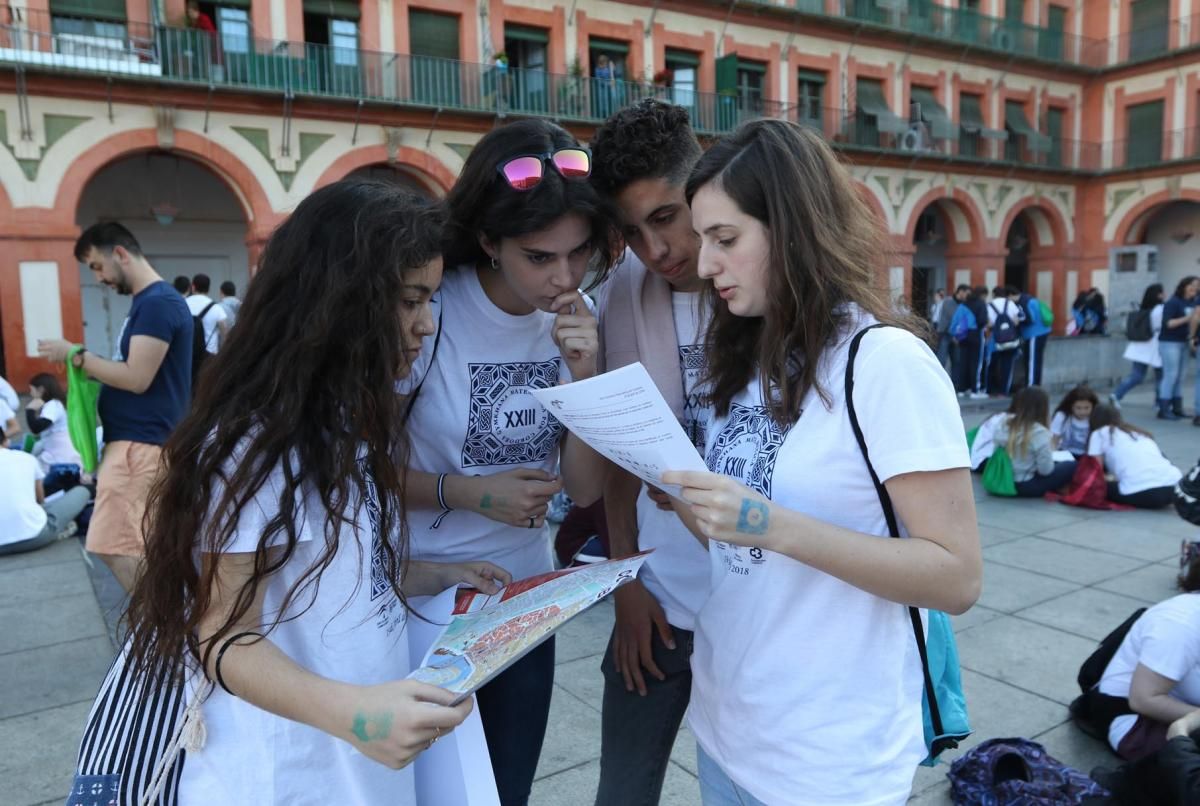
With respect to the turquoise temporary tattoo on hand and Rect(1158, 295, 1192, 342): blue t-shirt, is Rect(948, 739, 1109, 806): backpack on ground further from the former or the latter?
Rect(1158, 295, 1192, 342): blue t-shirt

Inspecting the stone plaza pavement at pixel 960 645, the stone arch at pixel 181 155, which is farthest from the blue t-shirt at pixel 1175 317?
the stone arch at pixel 181 155

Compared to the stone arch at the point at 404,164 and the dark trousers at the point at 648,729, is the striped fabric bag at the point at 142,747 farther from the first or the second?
the stone arch at the point at 404,164

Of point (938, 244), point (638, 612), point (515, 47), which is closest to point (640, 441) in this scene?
point (638, 612)

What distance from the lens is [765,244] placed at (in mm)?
1520

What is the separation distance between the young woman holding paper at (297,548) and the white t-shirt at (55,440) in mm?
6967

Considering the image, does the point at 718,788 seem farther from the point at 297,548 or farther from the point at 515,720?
the point at 297,548

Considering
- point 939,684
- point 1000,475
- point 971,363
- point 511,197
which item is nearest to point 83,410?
point 511,197

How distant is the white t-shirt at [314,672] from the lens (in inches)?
51.6

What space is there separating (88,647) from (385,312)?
3.81 m

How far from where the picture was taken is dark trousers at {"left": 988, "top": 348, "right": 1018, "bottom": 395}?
13477 millimetres

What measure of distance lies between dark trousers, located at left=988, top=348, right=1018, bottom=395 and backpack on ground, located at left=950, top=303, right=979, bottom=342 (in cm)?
53

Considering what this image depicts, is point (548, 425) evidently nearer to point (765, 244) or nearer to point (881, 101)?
point (765, 244)

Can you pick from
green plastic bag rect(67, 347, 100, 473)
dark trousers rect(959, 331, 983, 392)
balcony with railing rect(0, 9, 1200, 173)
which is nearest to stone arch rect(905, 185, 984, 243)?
balcony with railing rect(0, 9, 1200, 173)

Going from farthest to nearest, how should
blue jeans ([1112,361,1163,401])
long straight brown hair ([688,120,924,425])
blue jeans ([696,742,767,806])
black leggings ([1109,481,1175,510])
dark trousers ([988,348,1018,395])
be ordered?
dark trousers ([988,348,1018,395])
blue jeans ([1112,361,1163,401])
black leggings ([1109,481,1175,510])
blue jeans ([696,742,767,806])
long straight brown hair ([688,120,924,425])
